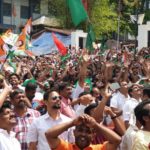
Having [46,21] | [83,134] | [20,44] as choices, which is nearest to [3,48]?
[20,44]

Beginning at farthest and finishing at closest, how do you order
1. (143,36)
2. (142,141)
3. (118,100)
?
(143,36)
(118,100)
(142,141)

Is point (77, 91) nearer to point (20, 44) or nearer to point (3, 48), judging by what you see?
point (3, 48)

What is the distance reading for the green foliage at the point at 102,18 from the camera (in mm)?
41312

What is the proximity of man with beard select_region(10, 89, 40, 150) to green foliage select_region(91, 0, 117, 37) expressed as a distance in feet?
114

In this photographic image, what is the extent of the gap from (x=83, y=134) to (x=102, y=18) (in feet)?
124

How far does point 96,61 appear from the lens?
624 inches

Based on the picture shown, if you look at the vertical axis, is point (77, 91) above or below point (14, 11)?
below

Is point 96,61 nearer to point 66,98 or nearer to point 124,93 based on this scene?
point 124,93

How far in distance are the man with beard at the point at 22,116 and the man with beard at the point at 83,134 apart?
1399mm

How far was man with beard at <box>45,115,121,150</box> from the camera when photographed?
14.8ft

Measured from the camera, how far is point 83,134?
458 centimetres

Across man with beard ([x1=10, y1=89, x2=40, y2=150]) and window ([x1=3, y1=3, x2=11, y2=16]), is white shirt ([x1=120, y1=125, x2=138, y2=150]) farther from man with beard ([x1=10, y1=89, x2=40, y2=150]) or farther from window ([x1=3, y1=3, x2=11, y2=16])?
window ([x1=3, y1=3, x2=11, y2=16])

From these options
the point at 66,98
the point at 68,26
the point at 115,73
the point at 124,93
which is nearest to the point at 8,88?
the point at 66,98

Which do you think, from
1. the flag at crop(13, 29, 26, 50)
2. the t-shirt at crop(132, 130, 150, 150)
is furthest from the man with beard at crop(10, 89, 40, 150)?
the flag at crop(13, 29, 26, 50)
